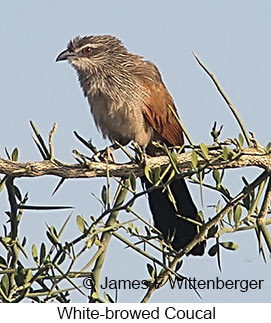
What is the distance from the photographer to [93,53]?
148 inches

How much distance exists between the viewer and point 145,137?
3.41m

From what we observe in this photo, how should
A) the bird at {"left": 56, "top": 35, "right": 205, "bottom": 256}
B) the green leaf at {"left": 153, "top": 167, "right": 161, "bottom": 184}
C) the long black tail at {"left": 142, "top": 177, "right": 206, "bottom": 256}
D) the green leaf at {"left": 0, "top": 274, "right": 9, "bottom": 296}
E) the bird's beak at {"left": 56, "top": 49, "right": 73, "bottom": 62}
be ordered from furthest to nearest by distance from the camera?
the bird's beak at {"left": 56, "top": 49, "right": 73, "bottom": 62}
the bird at {"left": 56, "top": 35, "right": 205, "bottom": 256}
the long black tail at {"left": 142, "top": 177, "right": 206, "bottom": 256}
the green leaf at {"left": 153, "top": 167, "right": 161, "bottom": 184}
the green leaf at {"left": 0, "top": 274, "right": 9, "bottom": 296}

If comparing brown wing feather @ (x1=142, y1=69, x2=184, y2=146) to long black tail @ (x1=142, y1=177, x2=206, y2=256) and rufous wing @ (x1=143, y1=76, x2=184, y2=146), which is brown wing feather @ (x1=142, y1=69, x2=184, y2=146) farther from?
long black tail @ (x1=142, y1=177, x2=206, y2=256)

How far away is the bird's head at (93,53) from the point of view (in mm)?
3650

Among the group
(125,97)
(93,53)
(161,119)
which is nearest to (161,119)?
(161,119)

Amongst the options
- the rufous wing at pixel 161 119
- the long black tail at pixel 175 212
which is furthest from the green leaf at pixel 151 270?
the rufous wing at pixel 161 119

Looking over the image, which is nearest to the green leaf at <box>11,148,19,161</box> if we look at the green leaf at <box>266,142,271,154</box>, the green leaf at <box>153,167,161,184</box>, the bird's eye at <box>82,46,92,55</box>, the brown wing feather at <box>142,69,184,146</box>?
the green leaf at <box>153,167,161,184</box>

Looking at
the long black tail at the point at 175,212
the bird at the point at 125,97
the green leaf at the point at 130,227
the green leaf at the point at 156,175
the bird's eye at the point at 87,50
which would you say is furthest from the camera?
the bird's eye at the point at 87,50

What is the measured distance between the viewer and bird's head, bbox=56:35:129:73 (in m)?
3.65

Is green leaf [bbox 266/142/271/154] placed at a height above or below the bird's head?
below

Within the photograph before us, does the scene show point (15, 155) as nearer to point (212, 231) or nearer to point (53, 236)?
point (53, 236)

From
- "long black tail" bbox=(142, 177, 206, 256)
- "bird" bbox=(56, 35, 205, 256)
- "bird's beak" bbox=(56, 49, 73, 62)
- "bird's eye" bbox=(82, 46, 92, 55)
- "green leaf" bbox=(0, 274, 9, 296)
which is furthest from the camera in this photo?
"bird's eye" bbox=(82, 46, 92, 55)

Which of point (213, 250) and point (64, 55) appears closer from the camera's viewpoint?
point (213, 250)

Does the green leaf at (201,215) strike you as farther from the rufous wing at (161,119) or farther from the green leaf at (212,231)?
the rufous wing at (161,119)
